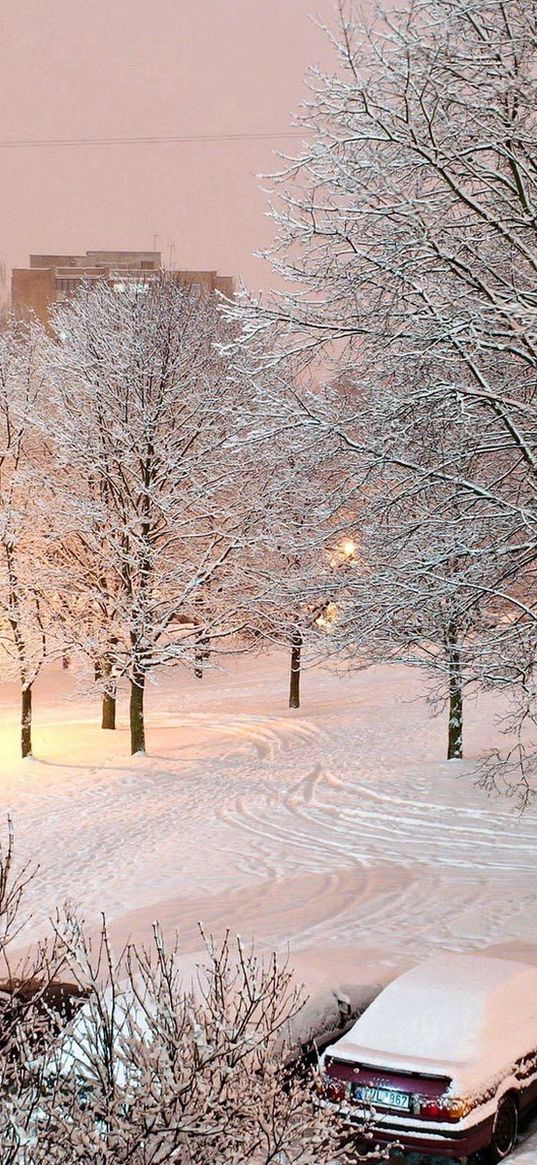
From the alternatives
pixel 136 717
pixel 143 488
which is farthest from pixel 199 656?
pixel 143 488

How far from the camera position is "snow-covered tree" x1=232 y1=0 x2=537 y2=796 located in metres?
10.7

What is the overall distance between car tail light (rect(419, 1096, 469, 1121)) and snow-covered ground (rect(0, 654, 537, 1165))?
564 millimetres

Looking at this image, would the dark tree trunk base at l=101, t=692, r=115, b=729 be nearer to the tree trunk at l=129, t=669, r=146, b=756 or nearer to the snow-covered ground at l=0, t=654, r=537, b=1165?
the snow-covered ground at l=0, t=654, r=537, b=1165

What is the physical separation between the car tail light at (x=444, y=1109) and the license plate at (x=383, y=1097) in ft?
0.39

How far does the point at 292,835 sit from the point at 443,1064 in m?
11.7

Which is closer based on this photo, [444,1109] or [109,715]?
[444,1109]

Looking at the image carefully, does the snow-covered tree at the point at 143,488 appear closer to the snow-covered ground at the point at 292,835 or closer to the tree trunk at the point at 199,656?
the tree trunk at the point at 199,656

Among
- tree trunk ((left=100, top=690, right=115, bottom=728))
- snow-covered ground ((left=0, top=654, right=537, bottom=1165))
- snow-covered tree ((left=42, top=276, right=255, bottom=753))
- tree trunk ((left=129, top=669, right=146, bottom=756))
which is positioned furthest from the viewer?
tree trunk ((left=100, top=690, right=115, bottom=728))

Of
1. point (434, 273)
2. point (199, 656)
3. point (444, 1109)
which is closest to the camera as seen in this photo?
point (444, 1109)

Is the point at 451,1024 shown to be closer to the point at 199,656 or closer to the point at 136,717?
the point at 136,717

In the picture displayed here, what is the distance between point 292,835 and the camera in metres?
18.7

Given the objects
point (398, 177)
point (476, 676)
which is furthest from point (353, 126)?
point (476, 676)

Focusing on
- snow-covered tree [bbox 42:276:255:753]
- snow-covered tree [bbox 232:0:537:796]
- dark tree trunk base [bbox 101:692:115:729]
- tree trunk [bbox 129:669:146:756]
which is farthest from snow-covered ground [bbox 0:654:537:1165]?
snow-covered tree [bbox 232:0:537:796]

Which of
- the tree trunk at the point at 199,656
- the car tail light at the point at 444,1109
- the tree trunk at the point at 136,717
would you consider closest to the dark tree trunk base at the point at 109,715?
the tree trunk at the point at 136,717
